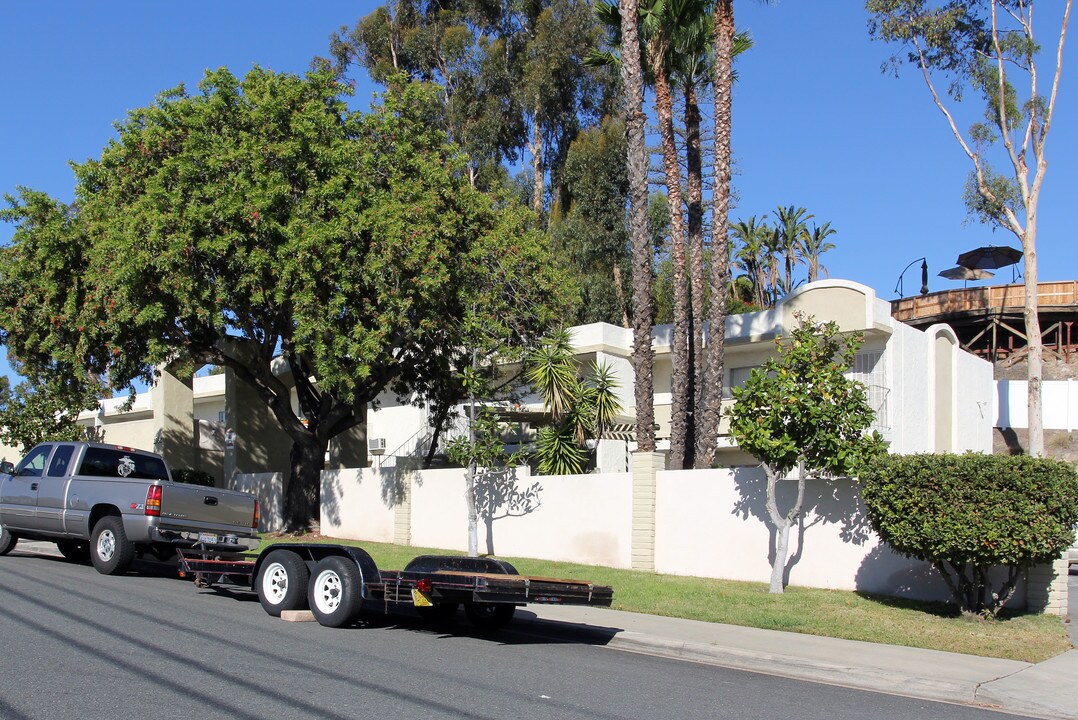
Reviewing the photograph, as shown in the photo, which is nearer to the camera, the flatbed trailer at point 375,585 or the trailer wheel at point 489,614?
the flatbed trailer at point 375,585

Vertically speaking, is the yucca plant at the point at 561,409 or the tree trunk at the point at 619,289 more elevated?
the tree trunk at the point at 619,289

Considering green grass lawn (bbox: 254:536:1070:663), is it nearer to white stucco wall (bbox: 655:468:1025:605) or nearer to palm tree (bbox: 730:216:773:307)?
white stucco wall (bbox: 655:468:1025:605)

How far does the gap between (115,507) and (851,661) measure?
35.9ft

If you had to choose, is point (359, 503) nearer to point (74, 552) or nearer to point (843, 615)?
point (74, 552)

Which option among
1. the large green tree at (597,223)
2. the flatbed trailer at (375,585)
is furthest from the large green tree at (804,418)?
the large green tree at (597,223)

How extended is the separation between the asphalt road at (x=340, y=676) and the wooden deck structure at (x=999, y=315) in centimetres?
3253

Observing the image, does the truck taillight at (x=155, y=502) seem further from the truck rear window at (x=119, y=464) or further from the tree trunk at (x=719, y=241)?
the tree trunk at (x=719, y=241)

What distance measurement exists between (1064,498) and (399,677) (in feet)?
26.6

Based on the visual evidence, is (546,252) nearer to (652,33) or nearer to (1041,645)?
(652,33)

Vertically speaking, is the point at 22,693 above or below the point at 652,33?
below

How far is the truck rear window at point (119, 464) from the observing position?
52.5 ft

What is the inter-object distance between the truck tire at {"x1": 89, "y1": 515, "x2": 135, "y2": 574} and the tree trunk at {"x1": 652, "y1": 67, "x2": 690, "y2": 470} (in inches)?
443

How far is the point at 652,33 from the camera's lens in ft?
72.8

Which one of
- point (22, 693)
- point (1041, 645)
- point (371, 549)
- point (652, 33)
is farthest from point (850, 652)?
point (652, 33)
